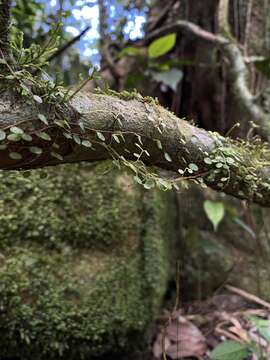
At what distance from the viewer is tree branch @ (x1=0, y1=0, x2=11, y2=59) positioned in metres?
0.60

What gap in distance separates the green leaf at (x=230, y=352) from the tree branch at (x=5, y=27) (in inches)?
48.0

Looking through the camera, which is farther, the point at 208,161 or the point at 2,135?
the point at 208,161

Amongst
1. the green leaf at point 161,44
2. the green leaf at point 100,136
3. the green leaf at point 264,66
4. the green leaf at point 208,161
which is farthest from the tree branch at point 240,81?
the green leaf at point 100,136

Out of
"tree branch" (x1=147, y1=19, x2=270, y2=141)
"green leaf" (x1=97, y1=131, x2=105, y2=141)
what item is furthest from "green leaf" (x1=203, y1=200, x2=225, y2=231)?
"green leaf" (x1=97, y1=131, x2=105, y2=141)

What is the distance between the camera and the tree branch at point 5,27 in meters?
0.60

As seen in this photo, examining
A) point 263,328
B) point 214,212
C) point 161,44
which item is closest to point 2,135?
point 263,328

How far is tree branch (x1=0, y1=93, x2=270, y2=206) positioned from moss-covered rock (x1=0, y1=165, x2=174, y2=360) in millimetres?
462

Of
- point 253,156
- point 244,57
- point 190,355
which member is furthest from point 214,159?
point 244,57

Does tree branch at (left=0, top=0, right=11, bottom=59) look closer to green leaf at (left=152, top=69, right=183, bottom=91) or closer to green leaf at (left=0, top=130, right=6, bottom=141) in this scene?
green leaf at (left=0, top=130, right=6, bottom=141)

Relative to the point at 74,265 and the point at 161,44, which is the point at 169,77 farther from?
the point at 74,265

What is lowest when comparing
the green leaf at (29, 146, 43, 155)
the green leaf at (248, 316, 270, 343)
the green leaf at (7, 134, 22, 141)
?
the green leaf at (248, 316, 270, 343)

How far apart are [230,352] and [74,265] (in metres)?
0.67

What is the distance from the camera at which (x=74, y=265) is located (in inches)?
61.1

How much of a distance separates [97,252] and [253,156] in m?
0.87
